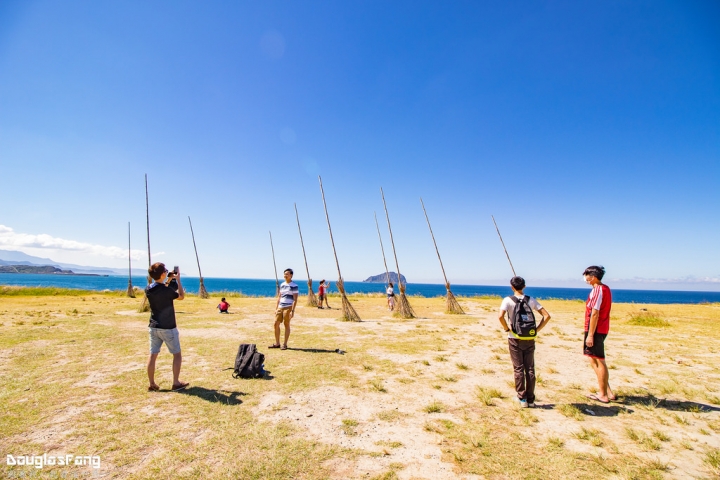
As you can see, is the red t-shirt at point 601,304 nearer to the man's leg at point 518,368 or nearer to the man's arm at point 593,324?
the man's arm at point 593,324

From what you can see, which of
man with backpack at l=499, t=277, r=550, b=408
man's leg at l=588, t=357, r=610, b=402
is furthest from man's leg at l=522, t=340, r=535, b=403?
man's leg at l=588, t=357, r=610, b=402

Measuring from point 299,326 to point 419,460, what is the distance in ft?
31.9

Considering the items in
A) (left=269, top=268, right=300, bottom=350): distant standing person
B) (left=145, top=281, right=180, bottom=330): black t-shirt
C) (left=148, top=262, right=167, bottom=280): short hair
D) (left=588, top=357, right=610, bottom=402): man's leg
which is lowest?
(left=588, top=357, right=610, bottom=402): man's leg

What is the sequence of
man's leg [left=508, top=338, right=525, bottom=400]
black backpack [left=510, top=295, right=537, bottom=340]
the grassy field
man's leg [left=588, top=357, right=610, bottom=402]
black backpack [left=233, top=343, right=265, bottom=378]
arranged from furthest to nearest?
1. black backpack [left=233, top=343, right=265, bottom=378]
2. man's leg [left=588, top=357, right=610, bottom=402]
3. man's leg [left=508, top=338, right=525, bottom=400]
4. black backpack [left=510, top=295, right=537, bottom=340]
5. the grassy field

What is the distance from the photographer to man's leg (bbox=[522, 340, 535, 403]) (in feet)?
15.4

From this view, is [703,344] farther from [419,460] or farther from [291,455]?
[291,455]

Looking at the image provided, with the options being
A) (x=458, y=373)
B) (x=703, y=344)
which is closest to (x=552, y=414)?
(x=458, y=373)

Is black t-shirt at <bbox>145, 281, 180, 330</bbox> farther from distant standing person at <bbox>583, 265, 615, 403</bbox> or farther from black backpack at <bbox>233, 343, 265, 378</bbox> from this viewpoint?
distant standing person at <bbox>583, 265, 615, 403</bbox>

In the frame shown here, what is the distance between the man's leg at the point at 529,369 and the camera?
468 centimetres

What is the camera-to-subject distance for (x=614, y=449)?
137 inches

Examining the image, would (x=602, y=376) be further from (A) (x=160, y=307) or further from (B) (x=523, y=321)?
(A) (x=160, y=307)

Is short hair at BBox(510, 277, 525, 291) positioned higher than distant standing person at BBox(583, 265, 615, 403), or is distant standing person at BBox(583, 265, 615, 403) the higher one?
short hair at BBox(510, 277, 525, 291)

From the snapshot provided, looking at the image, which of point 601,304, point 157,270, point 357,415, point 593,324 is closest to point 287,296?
point 157,270

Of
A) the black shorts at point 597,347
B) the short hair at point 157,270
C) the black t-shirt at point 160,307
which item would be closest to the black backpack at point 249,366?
the black t-shirt at point 160,307
